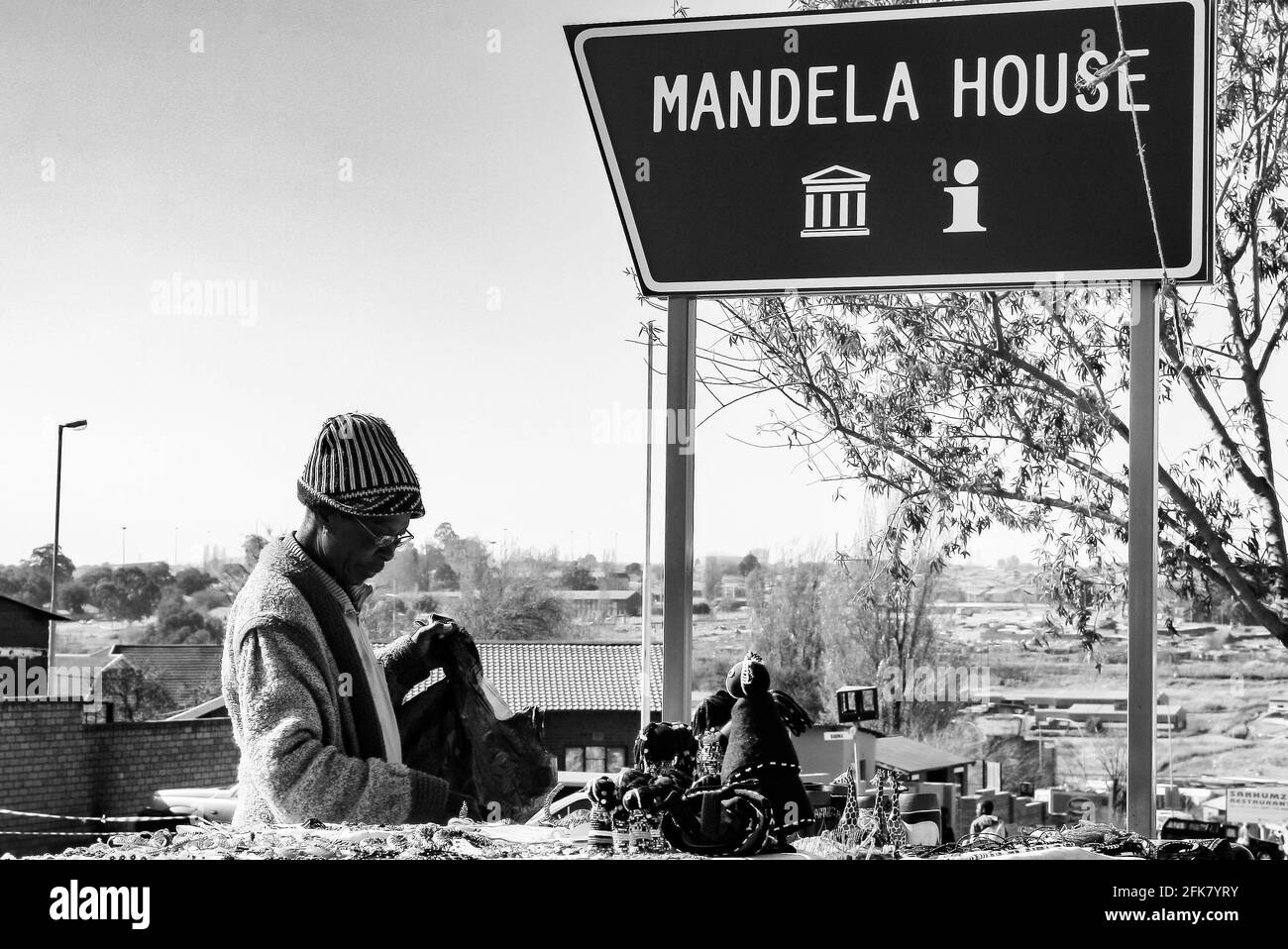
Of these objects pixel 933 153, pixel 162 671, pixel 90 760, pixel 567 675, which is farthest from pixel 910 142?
pixel 162 671

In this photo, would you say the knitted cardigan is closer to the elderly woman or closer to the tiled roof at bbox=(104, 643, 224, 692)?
the elderly woman

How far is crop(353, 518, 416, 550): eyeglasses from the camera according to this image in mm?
2168

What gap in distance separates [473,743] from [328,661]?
37 centimetres

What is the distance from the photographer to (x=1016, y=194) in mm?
2596

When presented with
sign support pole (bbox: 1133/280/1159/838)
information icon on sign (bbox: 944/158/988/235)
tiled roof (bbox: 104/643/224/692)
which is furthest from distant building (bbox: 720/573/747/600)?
tiled roof (bbox: 104/643/224/692)

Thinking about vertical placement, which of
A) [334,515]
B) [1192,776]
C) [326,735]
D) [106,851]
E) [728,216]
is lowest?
[1192,776]

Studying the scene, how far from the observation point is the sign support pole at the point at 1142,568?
259 cm

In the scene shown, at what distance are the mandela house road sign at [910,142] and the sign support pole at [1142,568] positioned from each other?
0.16 meters

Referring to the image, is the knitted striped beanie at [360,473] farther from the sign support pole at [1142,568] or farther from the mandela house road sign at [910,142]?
the sign support pole at [1142,568]

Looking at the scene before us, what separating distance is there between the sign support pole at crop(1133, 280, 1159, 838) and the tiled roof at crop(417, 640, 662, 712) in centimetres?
574
